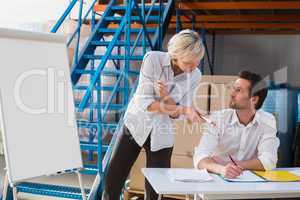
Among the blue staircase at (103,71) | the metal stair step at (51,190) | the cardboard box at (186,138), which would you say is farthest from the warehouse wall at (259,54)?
→ the metal stair step at (51,190)

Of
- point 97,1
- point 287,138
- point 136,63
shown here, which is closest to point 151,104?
point 287,138

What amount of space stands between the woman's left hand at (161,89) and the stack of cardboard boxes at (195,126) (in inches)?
56.3

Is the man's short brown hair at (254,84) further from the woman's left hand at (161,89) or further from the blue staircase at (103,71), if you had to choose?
the blue staircase at (103,71)

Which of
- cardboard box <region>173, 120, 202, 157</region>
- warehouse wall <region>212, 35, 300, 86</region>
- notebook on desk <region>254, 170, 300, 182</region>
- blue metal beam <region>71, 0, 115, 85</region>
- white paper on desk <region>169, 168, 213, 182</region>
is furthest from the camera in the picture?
warehouse wall <region>212, 35, 300, 86</region>

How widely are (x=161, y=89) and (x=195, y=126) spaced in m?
1.55

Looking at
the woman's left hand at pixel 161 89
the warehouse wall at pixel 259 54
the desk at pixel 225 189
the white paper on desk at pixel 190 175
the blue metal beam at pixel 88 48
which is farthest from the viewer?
the warehouse wall at pixel 259 54

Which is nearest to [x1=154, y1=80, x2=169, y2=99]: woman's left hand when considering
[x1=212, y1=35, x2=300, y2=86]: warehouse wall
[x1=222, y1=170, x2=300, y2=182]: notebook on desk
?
[x1=222, y1=170, x2=300, y2=182]: notebook on desk

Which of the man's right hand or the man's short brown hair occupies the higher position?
the man's short brown hair

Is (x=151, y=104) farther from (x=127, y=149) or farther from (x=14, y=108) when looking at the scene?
(x=14, y=108)

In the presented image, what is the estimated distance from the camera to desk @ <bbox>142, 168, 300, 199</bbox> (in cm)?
171

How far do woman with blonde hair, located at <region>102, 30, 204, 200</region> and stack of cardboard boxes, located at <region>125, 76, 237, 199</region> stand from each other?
1.30 metres

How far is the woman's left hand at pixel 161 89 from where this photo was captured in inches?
98.3

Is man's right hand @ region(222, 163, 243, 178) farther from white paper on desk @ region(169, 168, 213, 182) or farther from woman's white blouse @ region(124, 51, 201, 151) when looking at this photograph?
woman's white blouse @ region(124, 51, 201, 151)

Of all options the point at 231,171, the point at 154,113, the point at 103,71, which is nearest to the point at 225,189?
the point at 231,171
